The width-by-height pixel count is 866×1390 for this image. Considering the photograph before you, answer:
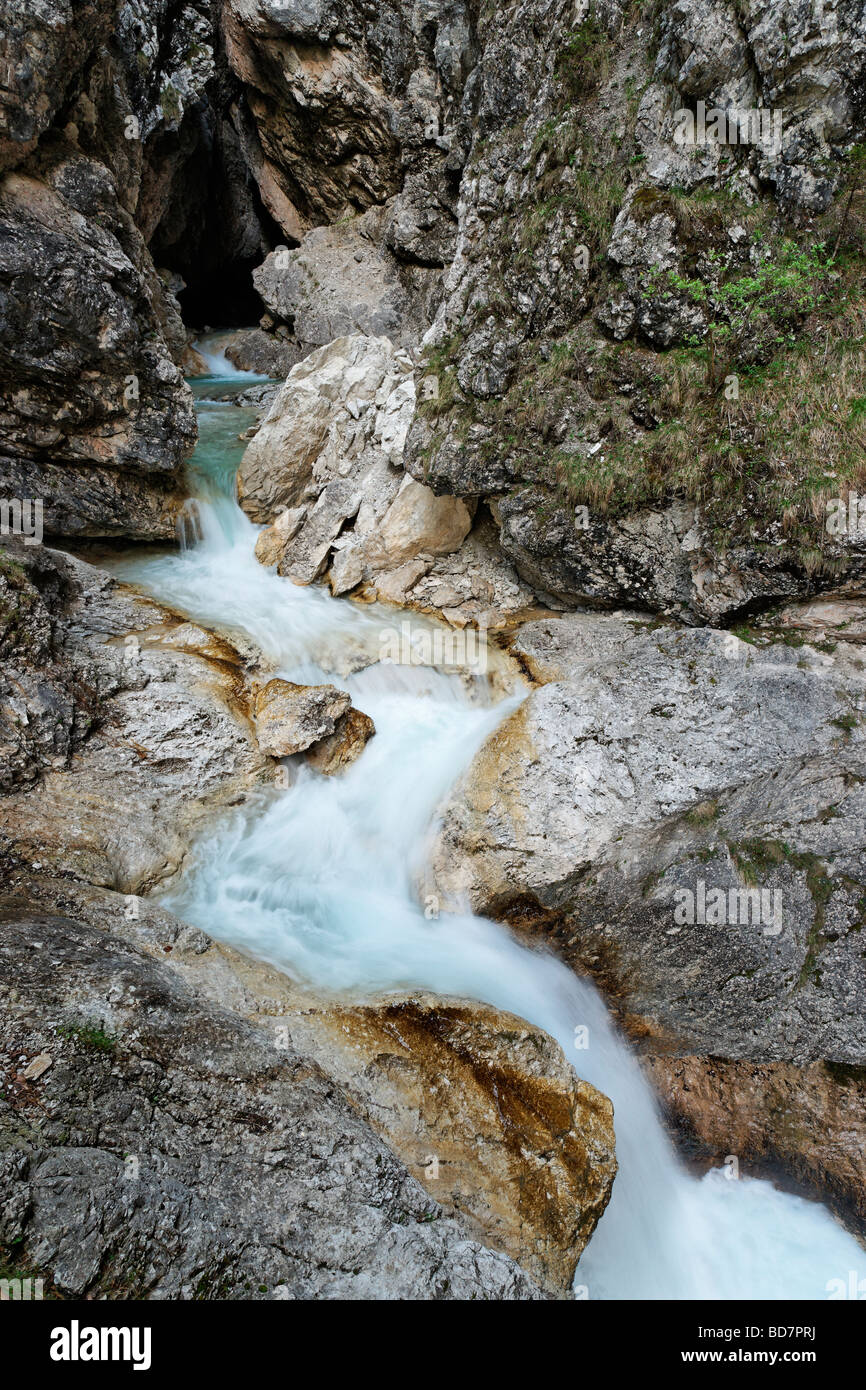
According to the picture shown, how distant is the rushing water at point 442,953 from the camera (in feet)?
20.7

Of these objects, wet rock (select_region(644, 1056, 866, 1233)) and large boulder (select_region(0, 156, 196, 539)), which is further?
large boulder (select_region(0, 156, 196, 539))

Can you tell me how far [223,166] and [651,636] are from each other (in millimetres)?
27252

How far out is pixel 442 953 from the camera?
22.5ft

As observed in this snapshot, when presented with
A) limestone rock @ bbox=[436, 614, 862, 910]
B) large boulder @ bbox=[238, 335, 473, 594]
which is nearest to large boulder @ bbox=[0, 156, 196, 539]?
large boulder @ bbox=[238, 335, 473, 594]

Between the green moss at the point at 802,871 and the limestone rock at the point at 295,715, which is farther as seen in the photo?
the limestone rock at the point at 295,715

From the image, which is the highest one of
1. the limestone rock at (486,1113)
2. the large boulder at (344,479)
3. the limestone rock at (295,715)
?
the large boulder at (344,479)

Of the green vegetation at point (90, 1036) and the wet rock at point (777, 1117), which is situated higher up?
the green vegetation at point (90, 1036)

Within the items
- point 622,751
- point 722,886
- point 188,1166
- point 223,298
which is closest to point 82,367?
point 622,751

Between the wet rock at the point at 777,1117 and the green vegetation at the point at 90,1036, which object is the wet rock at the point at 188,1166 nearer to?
the green vegetation at the point at 90,1036

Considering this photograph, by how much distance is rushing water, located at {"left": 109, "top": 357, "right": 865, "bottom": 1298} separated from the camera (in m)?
6.30

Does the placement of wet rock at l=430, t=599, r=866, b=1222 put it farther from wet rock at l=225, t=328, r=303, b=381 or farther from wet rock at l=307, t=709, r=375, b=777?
wet rock at l=225, t=328, r=303, b=381

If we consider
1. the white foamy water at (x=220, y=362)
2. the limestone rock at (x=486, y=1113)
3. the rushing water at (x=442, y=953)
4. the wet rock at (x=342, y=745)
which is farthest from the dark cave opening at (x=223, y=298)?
the limestone rock at (x=486, y=1113)

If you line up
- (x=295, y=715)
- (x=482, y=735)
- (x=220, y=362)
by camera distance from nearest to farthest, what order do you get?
1. (x=295, y=715)
2. (x=482, y=735)
3. (x=220, y=362)

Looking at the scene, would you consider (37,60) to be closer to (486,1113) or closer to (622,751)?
(622,751)
